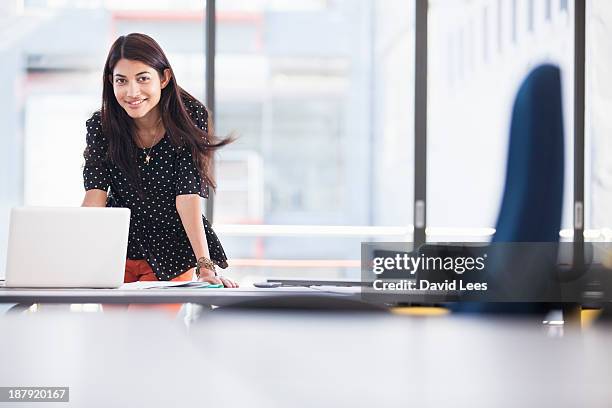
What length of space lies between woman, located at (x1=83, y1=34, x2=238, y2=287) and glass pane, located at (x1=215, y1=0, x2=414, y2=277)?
580 centimetres

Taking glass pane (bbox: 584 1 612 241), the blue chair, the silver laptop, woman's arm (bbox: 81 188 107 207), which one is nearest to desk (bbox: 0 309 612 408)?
the blue chair

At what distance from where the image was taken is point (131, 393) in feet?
1.89

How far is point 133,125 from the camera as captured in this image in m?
2.11

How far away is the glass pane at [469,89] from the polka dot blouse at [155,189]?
3816 mm

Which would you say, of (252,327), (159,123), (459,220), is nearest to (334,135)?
(459,220)

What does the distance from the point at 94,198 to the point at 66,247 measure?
2.78 feet

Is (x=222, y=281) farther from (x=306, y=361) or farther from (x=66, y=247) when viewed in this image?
(x=306, y=361)

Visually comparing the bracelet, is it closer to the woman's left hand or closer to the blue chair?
the woman's left hand

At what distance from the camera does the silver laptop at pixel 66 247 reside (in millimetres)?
1242

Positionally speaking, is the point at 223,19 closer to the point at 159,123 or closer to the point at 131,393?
the point at 159,123

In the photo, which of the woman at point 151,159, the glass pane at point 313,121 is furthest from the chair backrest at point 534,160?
the glass pane at point 313,121

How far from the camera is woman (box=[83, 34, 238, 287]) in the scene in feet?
6.58

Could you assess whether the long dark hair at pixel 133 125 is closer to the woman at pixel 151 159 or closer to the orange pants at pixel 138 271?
the woman at pixel 151 159

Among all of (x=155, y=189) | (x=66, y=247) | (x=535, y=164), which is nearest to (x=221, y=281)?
(x=66, y=247)
